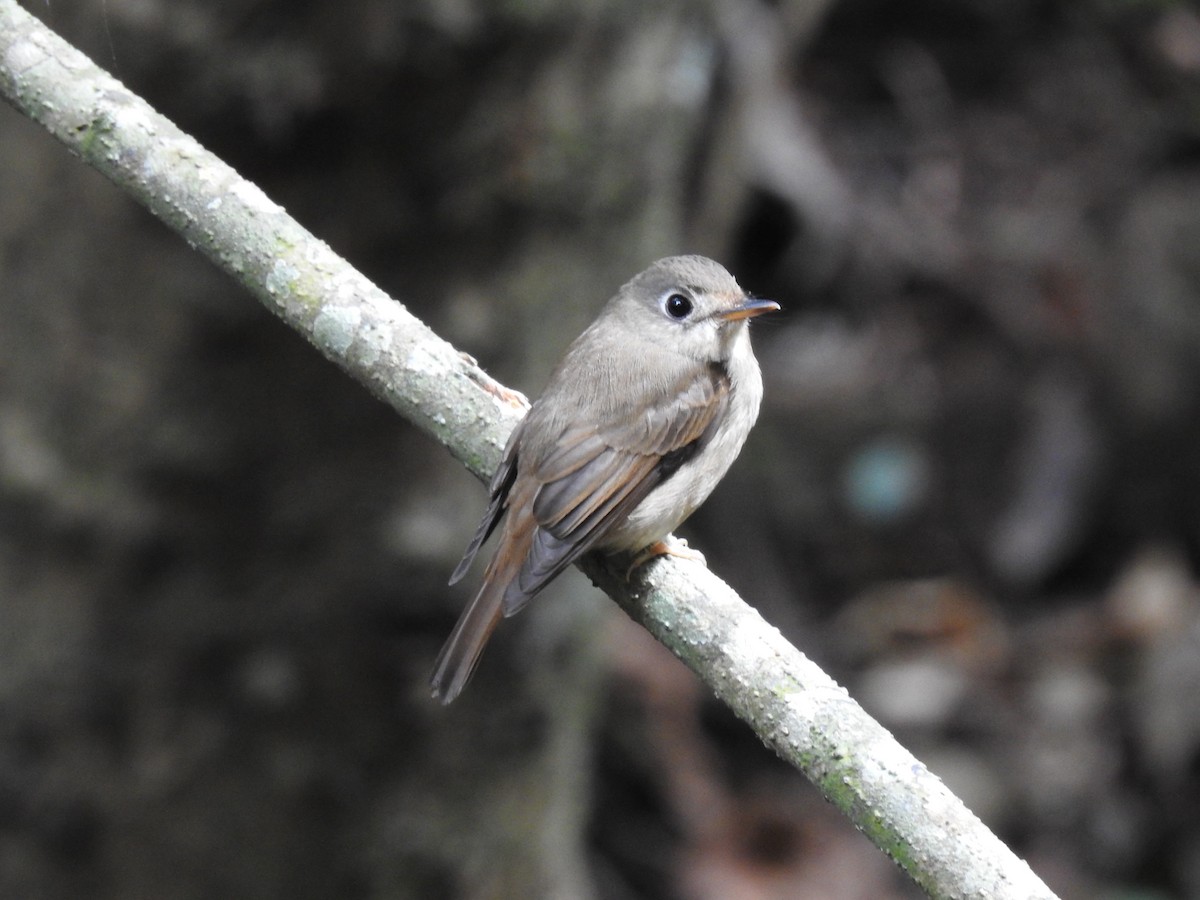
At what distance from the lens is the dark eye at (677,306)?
4004 mm

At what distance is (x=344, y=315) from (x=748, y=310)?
117 centimetres

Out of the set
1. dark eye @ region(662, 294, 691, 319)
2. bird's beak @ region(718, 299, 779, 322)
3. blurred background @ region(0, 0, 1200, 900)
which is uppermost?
A: bird's beak @ region(718, 299, 779, 322)

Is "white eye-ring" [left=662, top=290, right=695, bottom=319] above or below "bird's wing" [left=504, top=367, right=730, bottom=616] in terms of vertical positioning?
above

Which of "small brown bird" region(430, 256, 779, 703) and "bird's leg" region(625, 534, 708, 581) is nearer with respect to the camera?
"bird's leg" region(625, 534, 708, 581)

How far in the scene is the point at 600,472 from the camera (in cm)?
358

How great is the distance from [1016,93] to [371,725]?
20.7ft

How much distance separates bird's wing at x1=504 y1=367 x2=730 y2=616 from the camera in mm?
3361

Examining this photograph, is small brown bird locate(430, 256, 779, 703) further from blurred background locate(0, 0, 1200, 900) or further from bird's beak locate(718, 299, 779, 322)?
blurred background locate(0, 0, 1200, 900)

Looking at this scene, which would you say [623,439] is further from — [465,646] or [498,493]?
[465,646]

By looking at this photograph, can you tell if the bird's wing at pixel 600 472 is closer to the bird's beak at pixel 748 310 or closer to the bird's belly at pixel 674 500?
the bird's belly at pixel 674 500

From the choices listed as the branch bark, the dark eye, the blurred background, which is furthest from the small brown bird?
the blurred background

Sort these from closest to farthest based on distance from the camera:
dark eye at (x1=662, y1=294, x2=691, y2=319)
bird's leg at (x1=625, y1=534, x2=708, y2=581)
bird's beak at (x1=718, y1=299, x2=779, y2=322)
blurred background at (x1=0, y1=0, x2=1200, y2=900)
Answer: bird's leg at (x1=625, y1=534, x2=708, y2=581)
bird's beak at (x1=718, y1=299, x2=779, y2=322)
dark eye at (x1=662, y1=294, x2=691, y2=319)
blurred background at (x1=0, y1=0, x2=1200, y2=900)

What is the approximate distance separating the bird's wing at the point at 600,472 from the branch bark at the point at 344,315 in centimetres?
15

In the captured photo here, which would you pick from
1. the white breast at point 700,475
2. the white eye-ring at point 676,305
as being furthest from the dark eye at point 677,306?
the white breast at point 700,475
